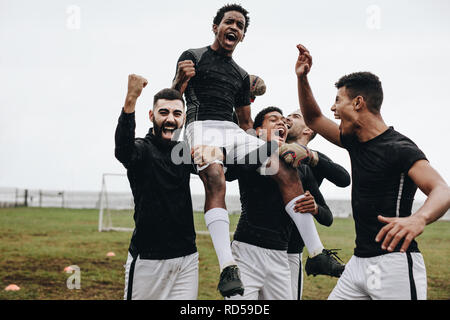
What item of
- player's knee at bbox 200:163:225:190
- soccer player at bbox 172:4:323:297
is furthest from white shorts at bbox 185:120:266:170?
player's knee at bbox 200:163:225:190

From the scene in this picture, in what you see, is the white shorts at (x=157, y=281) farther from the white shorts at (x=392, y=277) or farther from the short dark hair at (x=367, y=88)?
the short dark hair at (x=367, y=88)

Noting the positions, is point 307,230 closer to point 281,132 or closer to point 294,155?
point 294,155

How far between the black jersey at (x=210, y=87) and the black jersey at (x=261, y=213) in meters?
0.57

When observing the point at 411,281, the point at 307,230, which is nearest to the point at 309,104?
the point at 307,230

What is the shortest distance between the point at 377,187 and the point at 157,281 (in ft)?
6.07

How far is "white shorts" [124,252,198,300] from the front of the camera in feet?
11.2

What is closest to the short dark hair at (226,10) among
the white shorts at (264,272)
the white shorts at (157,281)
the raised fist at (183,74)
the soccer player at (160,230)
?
the raised fist at (183,74)

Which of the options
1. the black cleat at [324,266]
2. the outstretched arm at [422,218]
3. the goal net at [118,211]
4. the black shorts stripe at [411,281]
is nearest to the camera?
the outstretched arm at [422,218]

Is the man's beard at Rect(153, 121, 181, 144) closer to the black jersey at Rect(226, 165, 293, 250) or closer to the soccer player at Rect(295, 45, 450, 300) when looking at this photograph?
the black jersey at Rect(226, 165, 293, 250)

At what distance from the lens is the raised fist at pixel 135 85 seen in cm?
324

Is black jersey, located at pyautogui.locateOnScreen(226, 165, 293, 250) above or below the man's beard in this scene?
below

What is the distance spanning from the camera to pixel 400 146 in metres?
2.97

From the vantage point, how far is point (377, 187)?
3.09 meters
